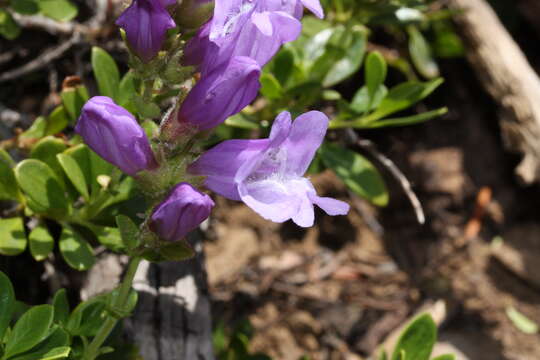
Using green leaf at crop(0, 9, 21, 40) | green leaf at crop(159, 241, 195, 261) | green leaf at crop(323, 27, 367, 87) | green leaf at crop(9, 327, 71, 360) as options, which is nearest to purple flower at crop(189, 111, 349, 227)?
green leaf at crop(159, 241, 195, 261)

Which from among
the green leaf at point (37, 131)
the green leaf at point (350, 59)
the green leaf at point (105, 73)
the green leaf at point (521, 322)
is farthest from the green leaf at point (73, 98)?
the green leaf at point (521, 322)

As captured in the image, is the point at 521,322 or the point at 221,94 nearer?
the point at 221,94

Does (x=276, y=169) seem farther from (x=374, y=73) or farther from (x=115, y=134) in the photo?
(x=374, y=73)

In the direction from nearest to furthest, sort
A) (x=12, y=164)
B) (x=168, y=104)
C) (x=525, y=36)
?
(x=12, y=164) → (x=168, y=104) → (x=525, y=36)

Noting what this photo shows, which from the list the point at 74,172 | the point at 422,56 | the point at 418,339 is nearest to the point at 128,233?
the point at 74,172

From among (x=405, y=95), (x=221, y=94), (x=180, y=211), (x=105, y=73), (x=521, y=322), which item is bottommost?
(x=521, y=322)

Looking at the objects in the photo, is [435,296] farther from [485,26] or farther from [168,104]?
[168,104]

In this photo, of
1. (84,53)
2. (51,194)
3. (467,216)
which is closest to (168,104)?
(84,53)

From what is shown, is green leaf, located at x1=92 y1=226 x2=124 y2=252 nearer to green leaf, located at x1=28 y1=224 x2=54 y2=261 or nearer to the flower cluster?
green leaf, located at x1=28 y1=224 x2=54 y2=261
